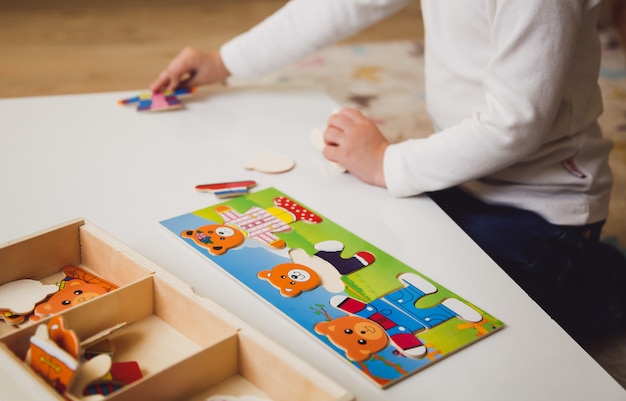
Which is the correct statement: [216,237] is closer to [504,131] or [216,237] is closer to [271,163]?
[271,163]

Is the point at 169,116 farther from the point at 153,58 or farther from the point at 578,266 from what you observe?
the point at 153,58

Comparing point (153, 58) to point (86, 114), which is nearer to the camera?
point (86, 114)

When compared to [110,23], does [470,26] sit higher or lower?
higher

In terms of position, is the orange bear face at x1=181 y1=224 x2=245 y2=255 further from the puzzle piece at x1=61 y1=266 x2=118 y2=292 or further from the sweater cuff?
the sweater cuff

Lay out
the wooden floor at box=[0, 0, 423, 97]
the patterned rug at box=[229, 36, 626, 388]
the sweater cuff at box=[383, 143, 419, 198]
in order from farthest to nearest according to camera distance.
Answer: the wooden floor at box=[0, 0, 423, 97], the patterned rug at box=[229, 36, 626, 388], the sweater cuff at box=[383, 143, 419, 198]

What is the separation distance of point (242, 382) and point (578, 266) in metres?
0.65

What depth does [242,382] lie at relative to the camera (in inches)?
22.7

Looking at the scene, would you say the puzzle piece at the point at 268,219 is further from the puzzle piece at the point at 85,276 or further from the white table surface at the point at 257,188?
the puzzle piece at the point at 85,276

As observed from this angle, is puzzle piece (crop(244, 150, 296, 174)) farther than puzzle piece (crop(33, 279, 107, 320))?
Yes

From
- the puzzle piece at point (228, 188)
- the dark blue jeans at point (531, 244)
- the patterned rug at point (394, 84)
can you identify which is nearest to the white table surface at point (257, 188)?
the puzzle piece at point (228, 188)

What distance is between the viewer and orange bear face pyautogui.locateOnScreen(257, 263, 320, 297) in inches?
25.9

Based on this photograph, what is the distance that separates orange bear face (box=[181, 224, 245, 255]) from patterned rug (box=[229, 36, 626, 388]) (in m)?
0.87

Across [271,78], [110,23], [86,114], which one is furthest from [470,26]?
[110,23]

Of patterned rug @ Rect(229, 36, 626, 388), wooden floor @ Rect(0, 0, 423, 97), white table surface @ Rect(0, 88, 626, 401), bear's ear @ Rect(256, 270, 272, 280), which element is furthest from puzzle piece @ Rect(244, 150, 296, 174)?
wooden floor @ Rect(0, 0, 423, 97)
